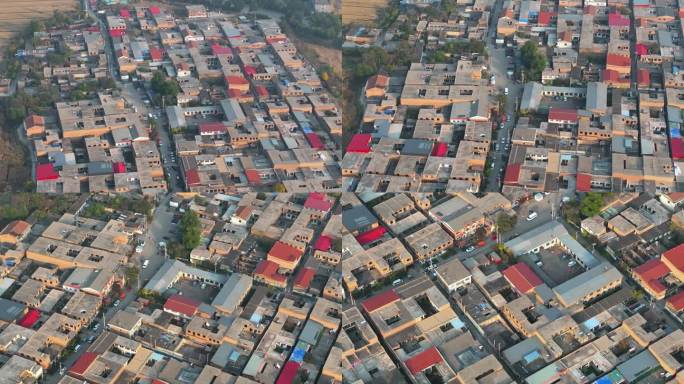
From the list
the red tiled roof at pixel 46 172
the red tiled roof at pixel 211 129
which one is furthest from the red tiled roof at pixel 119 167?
the red tiled roof at pixel 211 129

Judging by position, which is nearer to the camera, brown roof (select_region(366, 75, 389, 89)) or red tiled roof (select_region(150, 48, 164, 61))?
brown roof (select_region(366, 75, 389, 89))

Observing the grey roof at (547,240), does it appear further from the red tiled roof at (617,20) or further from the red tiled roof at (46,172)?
the red tiled roof at (617,20)

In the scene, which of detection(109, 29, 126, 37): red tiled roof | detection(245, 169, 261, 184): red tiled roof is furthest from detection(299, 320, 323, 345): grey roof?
detection(109, 29, 126, 37): red tiled roof

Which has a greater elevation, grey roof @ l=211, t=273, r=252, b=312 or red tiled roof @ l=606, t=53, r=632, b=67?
red tiled roof @ l=606, t=53, r=632, b=67

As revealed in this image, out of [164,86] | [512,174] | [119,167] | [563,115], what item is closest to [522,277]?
[512,174]

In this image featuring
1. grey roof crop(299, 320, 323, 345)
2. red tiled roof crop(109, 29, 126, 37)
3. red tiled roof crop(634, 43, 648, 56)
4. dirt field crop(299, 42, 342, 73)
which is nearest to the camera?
grey roof crop(299, 320, 323, 345)

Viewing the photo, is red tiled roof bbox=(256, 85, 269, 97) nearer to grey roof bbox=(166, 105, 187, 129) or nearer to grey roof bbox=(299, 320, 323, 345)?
grey roof bbox=(166, 105, 187, 129)

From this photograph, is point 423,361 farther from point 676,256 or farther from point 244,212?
point 244,212
